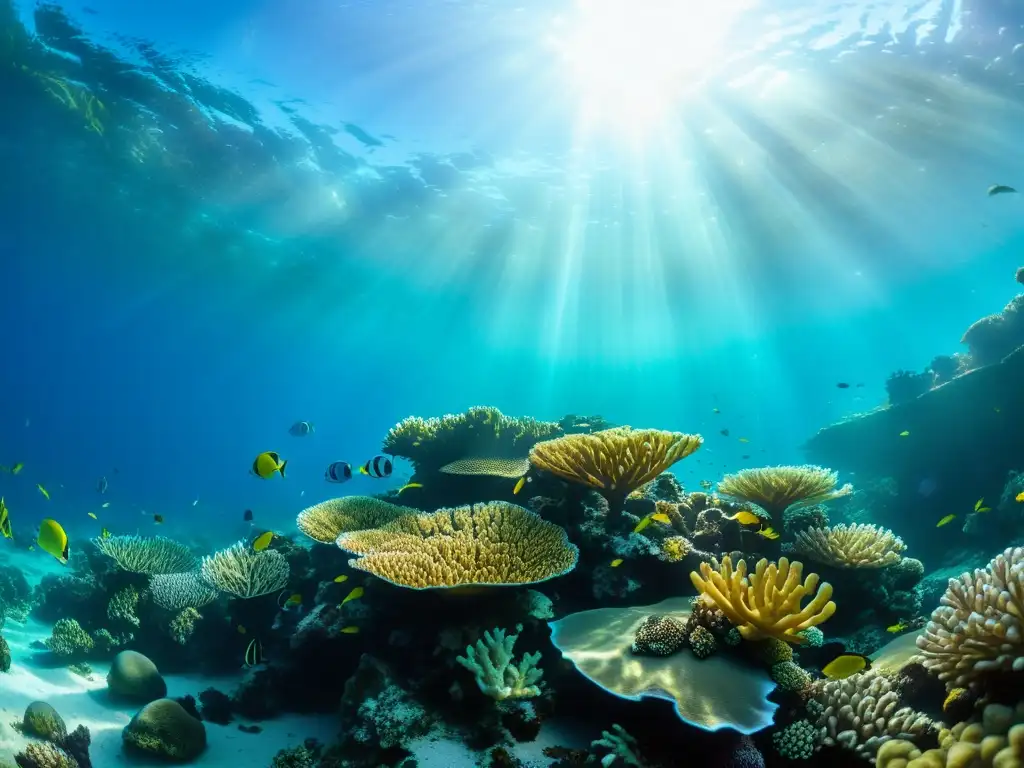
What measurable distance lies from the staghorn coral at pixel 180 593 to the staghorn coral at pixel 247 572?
38.8 inches

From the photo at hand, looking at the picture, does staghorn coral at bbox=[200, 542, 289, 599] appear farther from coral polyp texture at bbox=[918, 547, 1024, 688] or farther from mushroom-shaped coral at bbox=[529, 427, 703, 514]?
coral polyp texture at bbox=[918, 547, 1024, 688]

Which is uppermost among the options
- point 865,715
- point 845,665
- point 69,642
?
point 69,642

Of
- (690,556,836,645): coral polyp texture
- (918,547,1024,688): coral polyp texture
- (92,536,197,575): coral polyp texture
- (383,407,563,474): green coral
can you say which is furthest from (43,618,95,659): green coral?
(918,547,1024,688): coral polyp texture

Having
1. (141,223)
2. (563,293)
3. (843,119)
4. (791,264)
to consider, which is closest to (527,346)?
(563,293)

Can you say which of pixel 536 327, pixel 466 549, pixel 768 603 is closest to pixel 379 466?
pixel 466 549

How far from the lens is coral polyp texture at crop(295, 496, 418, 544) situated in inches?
248

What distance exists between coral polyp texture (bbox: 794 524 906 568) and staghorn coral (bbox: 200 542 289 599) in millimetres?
6810

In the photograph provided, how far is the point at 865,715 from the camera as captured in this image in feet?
11.2

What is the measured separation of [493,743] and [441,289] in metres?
38.0

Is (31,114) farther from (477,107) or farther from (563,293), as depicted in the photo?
(563,293)

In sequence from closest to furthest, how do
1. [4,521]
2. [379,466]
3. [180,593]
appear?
1. [4,521]
2. [379,466]
3. [180,593]

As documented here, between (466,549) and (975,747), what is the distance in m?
3.59

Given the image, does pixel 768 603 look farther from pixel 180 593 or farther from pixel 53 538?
pixel 180 593

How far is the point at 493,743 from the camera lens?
384 centimetres
